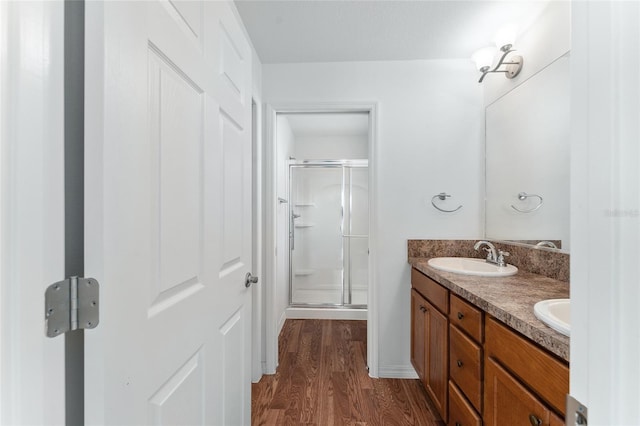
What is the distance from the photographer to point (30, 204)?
1.30 feet

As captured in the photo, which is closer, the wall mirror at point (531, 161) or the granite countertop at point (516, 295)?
the granite countertop at point (516, 295)

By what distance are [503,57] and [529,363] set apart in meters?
1.66

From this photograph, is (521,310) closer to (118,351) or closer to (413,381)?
(118,351)

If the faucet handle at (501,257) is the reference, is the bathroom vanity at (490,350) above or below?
below

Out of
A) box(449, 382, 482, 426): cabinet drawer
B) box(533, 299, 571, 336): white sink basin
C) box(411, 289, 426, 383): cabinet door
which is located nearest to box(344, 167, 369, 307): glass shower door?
box(411, 289, 426, 383): cabinet door

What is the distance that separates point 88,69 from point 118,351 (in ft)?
1.63

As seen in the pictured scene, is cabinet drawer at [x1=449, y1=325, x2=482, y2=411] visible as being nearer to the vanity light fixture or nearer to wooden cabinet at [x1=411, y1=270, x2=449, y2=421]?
wooden cabinet at [x1=411, y1=270, x2=449, y2=421]

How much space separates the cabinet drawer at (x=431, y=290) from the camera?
1426mm

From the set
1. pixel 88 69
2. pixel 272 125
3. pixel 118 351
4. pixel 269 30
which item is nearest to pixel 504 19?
pixel 269 30

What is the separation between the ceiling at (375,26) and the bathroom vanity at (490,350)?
1.47m

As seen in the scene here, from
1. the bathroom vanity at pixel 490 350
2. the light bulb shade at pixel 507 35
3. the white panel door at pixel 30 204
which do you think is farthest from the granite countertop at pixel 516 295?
the light bulb shade at pixel 507 35

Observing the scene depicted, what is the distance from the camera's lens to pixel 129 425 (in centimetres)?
53

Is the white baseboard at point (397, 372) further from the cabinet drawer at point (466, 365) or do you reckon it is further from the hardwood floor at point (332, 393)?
the cabinet drawer at point (466, 365)

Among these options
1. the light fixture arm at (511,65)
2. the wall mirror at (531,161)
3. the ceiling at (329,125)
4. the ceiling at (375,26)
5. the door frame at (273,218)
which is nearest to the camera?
the wall mirror at (531,161)
